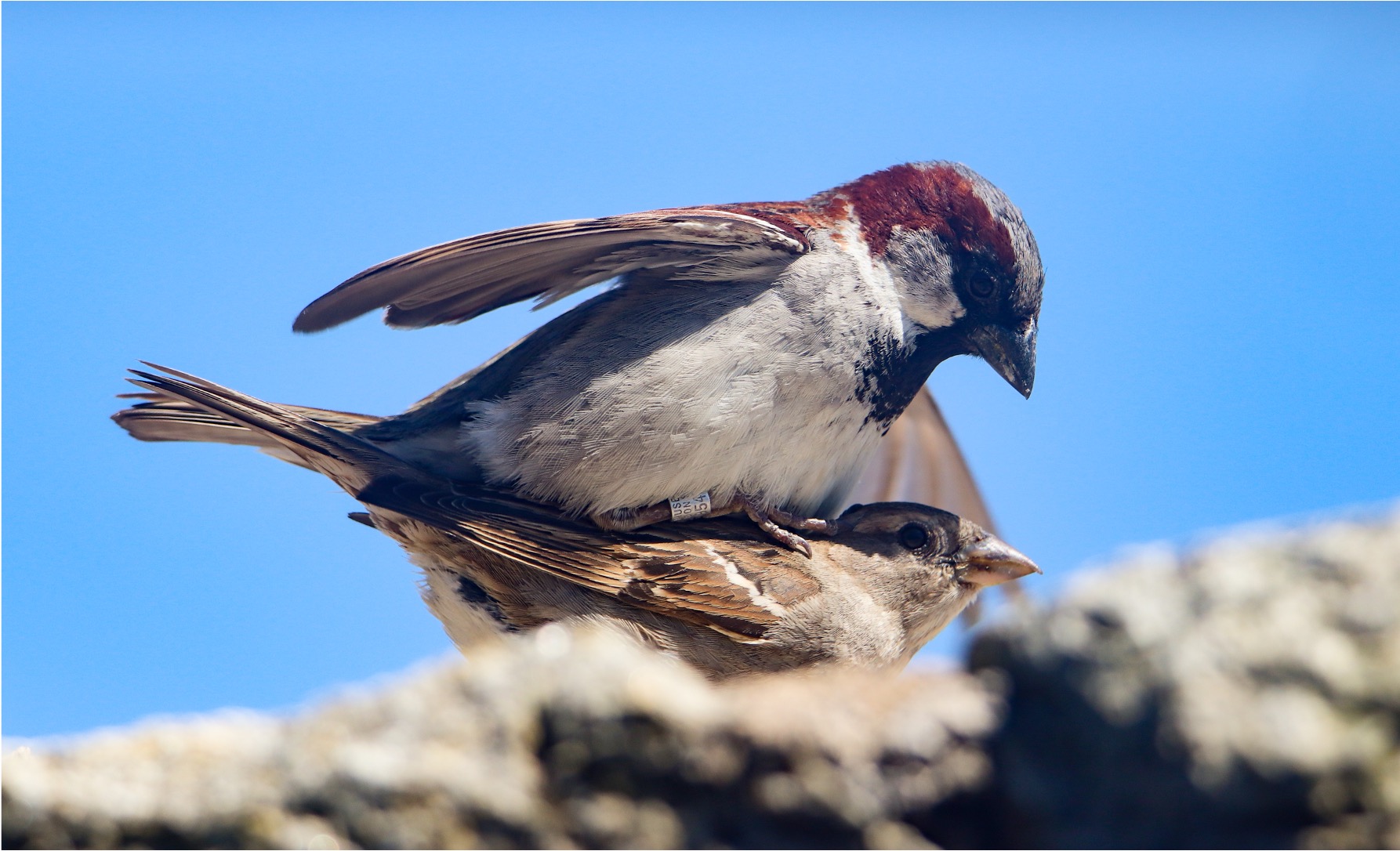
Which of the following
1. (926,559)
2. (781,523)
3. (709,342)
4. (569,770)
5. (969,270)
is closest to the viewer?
(569,770)

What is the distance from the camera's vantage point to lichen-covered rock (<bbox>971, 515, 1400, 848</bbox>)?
1.67 m

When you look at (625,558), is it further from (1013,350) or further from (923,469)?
(923,469)

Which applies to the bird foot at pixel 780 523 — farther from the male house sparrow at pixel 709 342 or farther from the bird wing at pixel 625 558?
the bird wing at pixel 625 558

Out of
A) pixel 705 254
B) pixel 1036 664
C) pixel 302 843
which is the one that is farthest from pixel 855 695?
pixel 705 254

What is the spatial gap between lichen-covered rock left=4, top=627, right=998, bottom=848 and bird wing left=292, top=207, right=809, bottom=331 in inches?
73.6

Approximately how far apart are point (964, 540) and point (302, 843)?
3020 mm

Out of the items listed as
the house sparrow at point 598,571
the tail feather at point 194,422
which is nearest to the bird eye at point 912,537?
the house sparrow at point 598,571

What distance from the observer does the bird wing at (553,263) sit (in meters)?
3.78

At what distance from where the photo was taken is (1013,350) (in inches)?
168

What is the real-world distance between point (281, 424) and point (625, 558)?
4.53ft

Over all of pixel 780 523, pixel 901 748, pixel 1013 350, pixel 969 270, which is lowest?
pixel 901 748

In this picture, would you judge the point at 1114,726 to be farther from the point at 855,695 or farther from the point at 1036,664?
the point at 855,695

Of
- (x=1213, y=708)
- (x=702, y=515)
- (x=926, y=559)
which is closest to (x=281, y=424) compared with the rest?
(x=702, y=515)

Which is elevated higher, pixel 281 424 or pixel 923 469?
pixel 923 469
